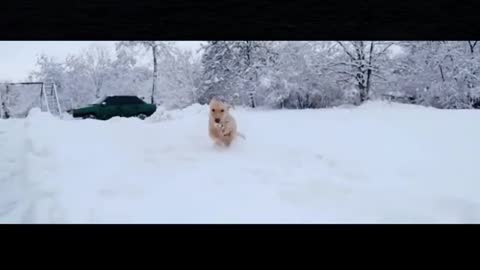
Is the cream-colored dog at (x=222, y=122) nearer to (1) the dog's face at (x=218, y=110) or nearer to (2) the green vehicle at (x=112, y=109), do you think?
(1) the dog's face at (x=218, y=110)

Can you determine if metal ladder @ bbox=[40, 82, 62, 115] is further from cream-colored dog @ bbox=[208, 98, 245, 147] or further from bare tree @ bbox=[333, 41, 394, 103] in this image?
bare tree @ bbox=[333, 41, 394, 103]

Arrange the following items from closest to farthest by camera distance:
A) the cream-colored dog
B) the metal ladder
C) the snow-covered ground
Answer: the snow-covered ground, the metal ladder, the cream-colored dog

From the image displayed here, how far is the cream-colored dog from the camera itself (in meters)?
1.53

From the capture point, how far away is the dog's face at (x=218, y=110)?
1530mm

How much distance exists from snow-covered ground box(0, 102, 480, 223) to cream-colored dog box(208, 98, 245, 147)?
0.12 ft

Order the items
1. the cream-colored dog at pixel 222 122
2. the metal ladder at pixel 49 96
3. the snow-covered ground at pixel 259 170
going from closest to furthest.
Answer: the snow-covered ground at pixel 259 170, the metal ladder at pixel 49 96, the cream-colored dog at pixel 222 122

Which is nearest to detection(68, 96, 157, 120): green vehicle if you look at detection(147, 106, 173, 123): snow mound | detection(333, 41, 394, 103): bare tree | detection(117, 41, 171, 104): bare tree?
detection(147, 106, 173, 123): snow mound

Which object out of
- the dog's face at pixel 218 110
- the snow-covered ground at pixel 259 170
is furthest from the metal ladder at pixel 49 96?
the dog's face at pixel 218 110

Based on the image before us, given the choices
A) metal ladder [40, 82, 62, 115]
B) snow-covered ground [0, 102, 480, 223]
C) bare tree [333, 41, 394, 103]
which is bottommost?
snow-covered ground [0, 102, 480, 223]

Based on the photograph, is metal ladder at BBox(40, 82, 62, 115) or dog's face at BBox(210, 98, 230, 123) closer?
metal ladder at BBox(40, 82, 62, 115)

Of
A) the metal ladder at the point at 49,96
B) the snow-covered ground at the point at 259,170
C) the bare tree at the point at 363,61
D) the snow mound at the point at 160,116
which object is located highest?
the bare tree at the point at 363,61

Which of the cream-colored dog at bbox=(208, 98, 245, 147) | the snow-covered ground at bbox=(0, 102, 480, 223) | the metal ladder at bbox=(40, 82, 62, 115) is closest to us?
the snow-covered ground at bbox=(0, 102, 480, 223)
